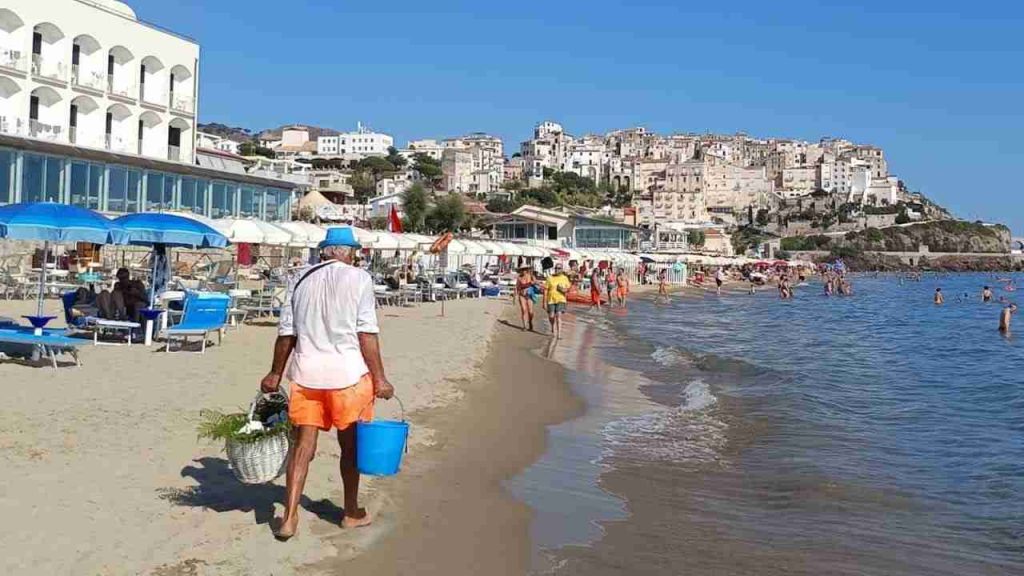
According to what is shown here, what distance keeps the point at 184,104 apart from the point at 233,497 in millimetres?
41971

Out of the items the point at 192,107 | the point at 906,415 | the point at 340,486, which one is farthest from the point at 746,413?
the point at 192,107

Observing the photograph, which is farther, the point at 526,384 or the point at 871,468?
the point at 526,384

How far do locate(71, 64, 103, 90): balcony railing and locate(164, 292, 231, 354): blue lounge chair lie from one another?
29937mm

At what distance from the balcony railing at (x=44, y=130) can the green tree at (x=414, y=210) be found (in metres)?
31.1

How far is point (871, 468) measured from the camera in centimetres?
840

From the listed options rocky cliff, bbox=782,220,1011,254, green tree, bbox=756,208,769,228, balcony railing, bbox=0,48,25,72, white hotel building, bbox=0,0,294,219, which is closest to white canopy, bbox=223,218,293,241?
white hotel building, bbox=0,0,294,219

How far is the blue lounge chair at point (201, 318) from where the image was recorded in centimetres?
1167

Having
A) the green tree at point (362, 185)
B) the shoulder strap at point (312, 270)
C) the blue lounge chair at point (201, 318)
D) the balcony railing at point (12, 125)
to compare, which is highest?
the green tree at point (362, 185)

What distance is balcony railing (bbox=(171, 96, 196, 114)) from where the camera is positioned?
43.3 m

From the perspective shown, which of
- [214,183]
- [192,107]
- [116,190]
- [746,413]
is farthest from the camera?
[192,107]

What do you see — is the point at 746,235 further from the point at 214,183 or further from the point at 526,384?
the point at 526,384

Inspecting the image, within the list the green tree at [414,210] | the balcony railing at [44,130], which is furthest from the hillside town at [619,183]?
the balcony railing at [44,130]

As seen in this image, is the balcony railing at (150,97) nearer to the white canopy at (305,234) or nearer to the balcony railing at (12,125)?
the balcony railing at (12,125)

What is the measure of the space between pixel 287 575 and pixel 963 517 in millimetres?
5012
